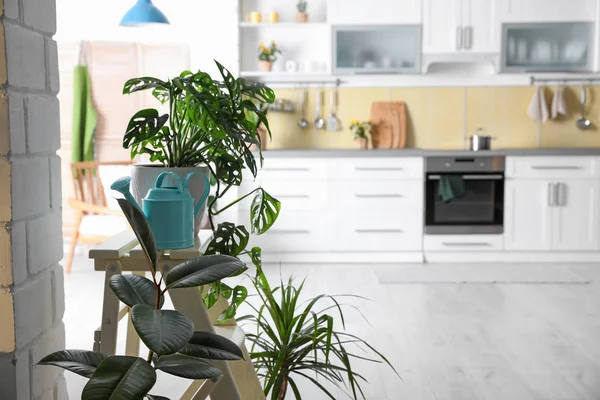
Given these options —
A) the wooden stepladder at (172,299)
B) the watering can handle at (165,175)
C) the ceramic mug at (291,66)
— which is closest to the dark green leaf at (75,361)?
the wooden stepladder at (172,299)

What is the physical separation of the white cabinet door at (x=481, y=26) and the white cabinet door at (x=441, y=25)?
55 mm

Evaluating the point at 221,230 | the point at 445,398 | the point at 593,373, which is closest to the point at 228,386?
the point at 221,230

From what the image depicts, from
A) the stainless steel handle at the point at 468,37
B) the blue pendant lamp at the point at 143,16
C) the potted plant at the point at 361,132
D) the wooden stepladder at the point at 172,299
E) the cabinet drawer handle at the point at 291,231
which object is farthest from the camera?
the potted plant at the point at 361,132

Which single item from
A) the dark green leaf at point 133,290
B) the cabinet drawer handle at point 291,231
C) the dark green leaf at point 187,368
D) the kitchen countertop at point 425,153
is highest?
the kitchen countertop at point 425,153

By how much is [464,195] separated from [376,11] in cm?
162

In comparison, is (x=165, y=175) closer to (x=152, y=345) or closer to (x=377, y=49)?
(x=152, y=345)

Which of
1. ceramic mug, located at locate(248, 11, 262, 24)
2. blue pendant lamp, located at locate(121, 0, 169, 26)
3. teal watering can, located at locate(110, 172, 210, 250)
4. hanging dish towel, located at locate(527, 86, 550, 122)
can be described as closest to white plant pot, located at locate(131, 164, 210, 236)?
teal watering can, located at locate(110, 172, 210, 250)

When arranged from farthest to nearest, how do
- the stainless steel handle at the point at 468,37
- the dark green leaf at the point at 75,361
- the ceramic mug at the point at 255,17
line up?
the ceramic mug at the point at 255,17 → the stainless steel handle at the point at 468,37 → the dark green leaf at the point at 75,361

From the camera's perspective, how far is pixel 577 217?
5.68 meters

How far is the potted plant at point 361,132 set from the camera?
6039mm

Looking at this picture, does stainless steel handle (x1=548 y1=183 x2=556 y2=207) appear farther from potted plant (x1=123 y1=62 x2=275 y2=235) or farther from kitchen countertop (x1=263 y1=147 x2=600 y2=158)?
potted plant (x1=123 y1=62 x2=275 y2=235)

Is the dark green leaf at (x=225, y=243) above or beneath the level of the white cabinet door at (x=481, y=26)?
beneath

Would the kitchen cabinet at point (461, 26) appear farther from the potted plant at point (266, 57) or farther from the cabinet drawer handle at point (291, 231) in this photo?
the cabinet drawer handle at point (291, 231)

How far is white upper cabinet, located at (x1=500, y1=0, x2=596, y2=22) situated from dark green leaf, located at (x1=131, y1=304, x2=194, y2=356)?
5215 mm
